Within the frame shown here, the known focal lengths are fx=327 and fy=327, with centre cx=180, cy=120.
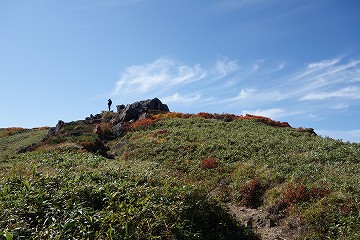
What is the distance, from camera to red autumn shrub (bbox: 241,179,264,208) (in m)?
17.4

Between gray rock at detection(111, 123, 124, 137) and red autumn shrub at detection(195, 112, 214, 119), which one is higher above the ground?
red autumn shrub at detection(195, 112, 214, 119)

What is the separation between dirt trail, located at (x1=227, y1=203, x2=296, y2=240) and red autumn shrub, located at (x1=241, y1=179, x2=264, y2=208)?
0.42 meters

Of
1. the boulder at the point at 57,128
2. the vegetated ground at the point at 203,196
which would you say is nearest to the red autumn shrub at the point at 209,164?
the vegetated ground at the point at 203,196

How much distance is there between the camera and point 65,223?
9070 mm

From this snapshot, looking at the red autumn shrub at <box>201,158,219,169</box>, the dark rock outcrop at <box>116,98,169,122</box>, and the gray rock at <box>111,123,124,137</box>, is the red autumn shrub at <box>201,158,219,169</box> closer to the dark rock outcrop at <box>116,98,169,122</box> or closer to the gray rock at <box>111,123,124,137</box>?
the gray rock at <box>111,123,124,137</box>

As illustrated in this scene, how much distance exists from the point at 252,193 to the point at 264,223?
8.98 ft

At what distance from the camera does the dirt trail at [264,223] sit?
13835 millimetres

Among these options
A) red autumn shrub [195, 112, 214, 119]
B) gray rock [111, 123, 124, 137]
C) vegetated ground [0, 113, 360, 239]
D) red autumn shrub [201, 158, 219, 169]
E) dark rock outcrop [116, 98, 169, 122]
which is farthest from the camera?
dark rock outcrop [116, 98, 169, 122]

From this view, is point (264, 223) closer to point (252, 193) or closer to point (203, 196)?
point (252, 193)

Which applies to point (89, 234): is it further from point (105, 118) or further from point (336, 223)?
point (105, 118)

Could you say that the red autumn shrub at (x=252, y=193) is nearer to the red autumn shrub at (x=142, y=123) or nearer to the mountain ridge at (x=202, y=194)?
A: the mountain ridge at (x=202, y=194)

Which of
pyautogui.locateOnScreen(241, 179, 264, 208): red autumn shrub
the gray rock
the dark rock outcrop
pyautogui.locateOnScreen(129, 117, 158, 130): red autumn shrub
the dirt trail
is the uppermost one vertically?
the dark rock outcrop

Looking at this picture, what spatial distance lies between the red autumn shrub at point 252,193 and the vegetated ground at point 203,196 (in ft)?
0.18

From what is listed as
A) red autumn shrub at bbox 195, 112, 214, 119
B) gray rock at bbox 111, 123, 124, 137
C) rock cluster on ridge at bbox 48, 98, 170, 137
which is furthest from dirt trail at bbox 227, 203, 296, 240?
red autumn shrub at bbox 195, 112, 214, 119
